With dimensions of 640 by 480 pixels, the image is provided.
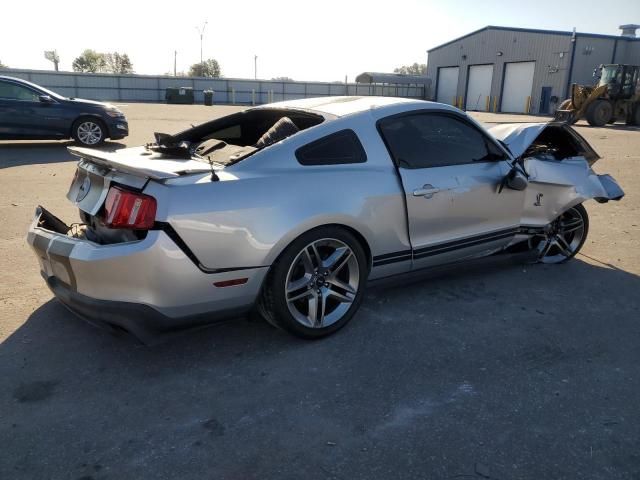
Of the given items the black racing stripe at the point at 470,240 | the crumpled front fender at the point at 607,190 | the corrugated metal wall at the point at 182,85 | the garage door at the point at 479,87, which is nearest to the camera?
the black racing stripe at the point at 470,240

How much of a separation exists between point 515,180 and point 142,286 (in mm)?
2884

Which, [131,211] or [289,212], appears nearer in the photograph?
[131,211]

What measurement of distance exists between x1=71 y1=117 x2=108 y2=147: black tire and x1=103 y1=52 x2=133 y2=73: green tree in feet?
321

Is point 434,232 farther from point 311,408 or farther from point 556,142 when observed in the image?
point 556,142

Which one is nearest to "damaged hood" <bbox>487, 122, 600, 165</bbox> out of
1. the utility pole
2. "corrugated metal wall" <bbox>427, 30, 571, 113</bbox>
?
"corrugated metal wall" <bbox>427, 30, 571, 113</bbox>

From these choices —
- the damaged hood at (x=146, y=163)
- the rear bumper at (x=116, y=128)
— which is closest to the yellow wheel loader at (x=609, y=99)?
the rear bumper at (x=116, y=128)

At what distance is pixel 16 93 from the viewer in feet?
36.8

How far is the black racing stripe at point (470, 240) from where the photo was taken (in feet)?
12.5

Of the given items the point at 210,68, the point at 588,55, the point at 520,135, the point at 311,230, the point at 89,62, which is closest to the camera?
the point at 311,230

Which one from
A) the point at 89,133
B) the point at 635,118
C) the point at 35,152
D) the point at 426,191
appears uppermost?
the point at 635,118

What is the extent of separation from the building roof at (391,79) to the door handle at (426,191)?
49854 millimetres

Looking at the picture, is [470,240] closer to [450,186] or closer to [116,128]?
[450,186]

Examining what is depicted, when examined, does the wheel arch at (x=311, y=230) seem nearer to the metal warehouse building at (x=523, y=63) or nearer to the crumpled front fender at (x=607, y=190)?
the crumpled front fender at (x=607, y=190)

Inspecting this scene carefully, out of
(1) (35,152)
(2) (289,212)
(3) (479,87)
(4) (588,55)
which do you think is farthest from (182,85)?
(2) (289,212)
